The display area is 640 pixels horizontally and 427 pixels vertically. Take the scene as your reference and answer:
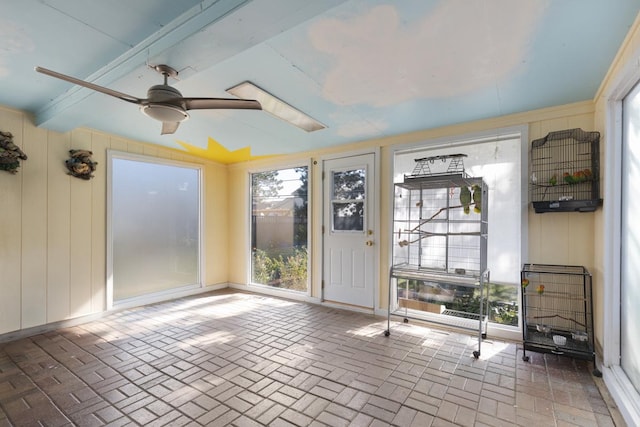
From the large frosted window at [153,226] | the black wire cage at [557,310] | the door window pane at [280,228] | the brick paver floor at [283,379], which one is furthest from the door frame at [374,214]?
the large frosted window at [153,226]

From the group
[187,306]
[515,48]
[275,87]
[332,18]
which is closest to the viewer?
[332,18]

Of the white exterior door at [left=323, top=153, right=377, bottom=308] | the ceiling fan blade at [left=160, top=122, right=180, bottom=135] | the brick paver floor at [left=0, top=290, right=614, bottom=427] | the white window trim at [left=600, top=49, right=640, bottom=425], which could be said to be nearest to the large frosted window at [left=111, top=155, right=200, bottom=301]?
the brick paver floor at [left=0, top=290, right=614, bottom=427]

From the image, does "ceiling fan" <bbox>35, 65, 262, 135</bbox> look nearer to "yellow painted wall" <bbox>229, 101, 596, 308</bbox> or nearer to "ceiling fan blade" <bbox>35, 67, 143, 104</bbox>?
"ceiling fan blade" <bbox>35, 67, 143, 104</bbox>

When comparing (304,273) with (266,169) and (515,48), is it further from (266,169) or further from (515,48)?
(515,48)

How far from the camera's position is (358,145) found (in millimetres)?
4270

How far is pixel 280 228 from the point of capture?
5.22 m

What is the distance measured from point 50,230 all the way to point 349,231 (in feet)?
11.8

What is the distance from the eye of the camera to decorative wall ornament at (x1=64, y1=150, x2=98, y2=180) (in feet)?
12.0

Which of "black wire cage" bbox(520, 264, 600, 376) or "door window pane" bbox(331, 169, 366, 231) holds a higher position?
"door window pane" bbox(331, 169, 366, 231)

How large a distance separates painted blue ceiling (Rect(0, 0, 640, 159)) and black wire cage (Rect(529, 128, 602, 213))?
0.37 metres

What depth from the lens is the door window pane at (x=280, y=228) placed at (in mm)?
4941

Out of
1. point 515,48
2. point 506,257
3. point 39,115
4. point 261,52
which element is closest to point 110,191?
point 39,115

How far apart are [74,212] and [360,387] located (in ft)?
12.5

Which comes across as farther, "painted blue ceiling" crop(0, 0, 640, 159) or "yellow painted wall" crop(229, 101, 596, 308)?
"yellow painted wall" crop(229, 101, 596, 308)
